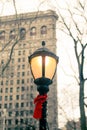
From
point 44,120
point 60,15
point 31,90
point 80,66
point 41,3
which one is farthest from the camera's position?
point 31,90

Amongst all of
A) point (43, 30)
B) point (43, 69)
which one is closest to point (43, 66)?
point (43, 69)

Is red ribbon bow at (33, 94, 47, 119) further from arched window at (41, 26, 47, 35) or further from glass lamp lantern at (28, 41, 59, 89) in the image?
arched window at (41, 26, 47, 35)

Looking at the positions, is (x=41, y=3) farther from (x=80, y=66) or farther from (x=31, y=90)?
(x=31, y=90)

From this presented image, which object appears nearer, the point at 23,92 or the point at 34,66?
the point at 34,66

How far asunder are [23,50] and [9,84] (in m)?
12.1

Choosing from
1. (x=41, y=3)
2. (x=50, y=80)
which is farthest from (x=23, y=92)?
(x=50, y=80)

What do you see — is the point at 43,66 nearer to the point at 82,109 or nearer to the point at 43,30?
the point at 82,109

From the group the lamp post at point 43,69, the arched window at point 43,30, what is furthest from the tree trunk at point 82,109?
the arched window at point 43,30

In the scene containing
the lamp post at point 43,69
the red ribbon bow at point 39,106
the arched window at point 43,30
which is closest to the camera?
the red ribbon bow at point 39,106

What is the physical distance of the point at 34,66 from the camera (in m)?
5.40

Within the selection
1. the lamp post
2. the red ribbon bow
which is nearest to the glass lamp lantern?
the lamp post

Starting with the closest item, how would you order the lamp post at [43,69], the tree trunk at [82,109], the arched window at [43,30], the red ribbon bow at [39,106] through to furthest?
the red ribbon bow at [39,106] < the lamp post at [43,69] < the tree trunk at [82,109] < the arched window at [43,30]

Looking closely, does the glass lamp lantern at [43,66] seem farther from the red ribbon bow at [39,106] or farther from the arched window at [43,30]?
the arched window at [43,30]

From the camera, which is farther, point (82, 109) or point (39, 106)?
point (82, 109)
